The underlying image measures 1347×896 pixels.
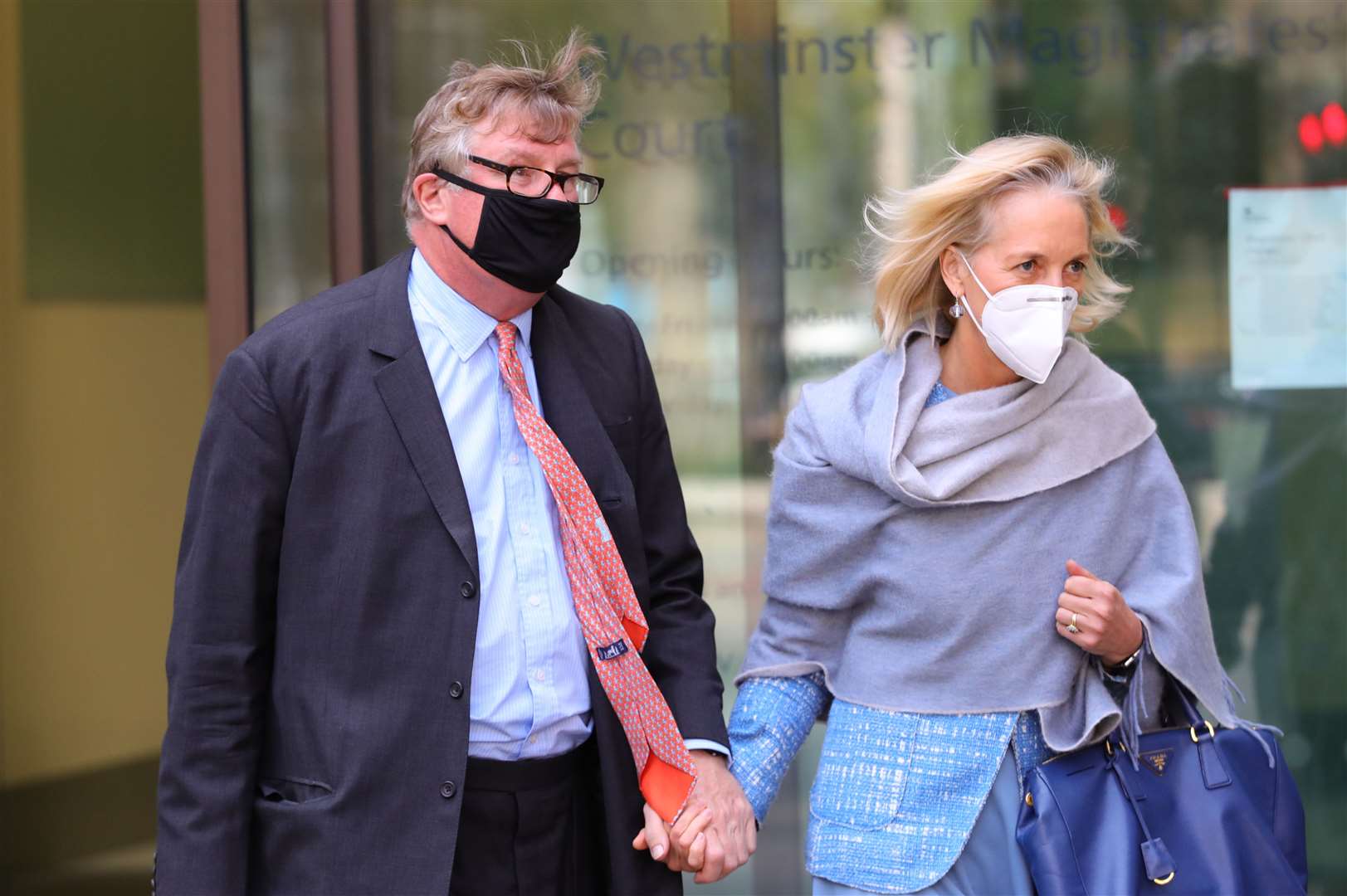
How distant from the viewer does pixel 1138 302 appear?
423 cm

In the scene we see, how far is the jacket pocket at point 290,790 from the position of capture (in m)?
2.32

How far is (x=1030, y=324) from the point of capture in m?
2.54

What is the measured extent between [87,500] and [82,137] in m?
1.18

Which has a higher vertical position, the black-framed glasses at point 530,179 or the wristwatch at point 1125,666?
the black-framed glasses at point 530,179

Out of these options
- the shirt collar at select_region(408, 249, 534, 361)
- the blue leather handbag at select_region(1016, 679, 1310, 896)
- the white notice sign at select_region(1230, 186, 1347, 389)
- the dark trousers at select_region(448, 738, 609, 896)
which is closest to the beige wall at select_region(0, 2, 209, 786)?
the shirt collar at select_region(408, 249, 534, 361)

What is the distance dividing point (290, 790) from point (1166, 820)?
4.60ft

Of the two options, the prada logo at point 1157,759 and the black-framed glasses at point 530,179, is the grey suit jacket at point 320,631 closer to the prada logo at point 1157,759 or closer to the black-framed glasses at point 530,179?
the black-framed glasses at point 530,179

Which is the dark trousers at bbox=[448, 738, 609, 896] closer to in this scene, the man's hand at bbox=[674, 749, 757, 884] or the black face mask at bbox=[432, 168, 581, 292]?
the man's hand at bbox=[674, 749, 757, 884]

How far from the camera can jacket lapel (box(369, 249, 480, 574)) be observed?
7.64ft

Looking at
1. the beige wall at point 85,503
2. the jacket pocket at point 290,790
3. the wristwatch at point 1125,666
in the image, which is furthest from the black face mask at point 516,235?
the beige wall at point 85,503

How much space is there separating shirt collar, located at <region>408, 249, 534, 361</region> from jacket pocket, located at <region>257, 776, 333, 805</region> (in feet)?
2.36

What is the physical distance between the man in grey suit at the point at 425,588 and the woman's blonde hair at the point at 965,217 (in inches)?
23.7

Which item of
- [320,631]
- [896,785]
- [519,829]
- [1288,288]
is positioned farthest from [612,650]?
[1288,288]

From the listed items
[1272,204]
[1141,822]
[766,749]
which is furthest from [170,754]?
[1272,204]
